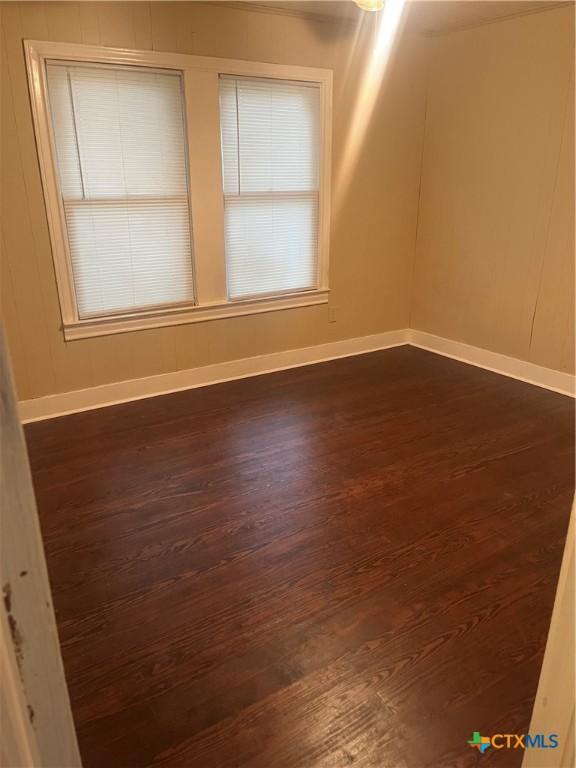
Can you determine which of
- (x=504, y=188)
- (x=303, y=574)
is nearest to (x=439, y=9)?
(x=504, y=188)

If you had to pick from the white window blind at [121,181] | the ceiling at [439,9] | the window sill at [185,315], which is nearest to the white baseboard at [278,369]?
the window sill at [185,315]

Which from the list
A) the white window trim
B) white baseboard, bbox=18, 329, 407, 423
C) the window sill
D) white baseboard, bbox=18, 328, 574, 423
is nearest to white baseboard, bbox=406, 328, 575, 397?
white baseboard, bbox=18, 328, 574, 423

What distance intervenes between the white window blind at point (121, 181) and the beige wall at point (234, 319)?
170 millimetres

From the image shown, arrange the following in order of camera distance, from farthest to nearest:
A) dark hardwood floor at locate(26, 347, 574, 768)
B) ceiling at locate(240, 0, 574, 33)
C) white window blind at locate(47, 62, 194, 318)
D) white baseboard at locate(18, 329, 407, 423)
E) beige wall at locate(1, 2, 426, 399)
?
white baseboard at locate(18, 329, 407, 423) → ceiling at locate(240, 0, 574, 33) → white window blind at locate(47, 62, 194, 318) → beige wall at locate(1, 2, 426, 399) → dark hardwood floor at locate(26, 347, 574, 768)

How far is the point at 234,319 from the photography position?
12.8ft

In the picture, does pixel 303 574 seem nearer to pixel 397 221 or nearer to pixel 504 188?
pixel 504 188

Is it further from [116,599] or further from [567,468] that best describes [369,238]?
[116,599]

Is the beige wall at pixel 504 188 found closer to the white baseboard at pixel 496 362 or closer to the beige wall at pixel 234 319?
the white baseboard at pixel 496 362

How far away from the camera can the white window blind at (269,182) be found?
3.51 meters

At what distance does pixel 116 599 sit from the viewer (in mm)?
1913

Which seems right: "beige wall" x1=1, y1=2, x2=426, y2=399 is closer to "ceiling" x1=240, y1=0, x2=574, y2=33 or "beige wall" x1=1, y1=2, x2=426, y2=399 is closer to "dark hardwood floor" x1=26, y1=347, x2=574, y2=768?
"ceiling" x1=240, y1=0, x2=574, y2=33

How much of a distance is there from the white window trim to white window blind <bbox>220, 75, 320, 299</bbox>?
0.06 m

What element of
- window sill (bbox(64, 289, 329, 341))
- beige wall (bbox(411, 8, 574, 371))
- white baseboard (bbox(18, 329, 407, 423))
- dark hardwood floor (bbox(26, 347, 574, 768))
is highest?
beige wall (bbox(411, 8, 574, 371))

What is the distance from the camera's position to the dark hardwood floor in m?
1.46
